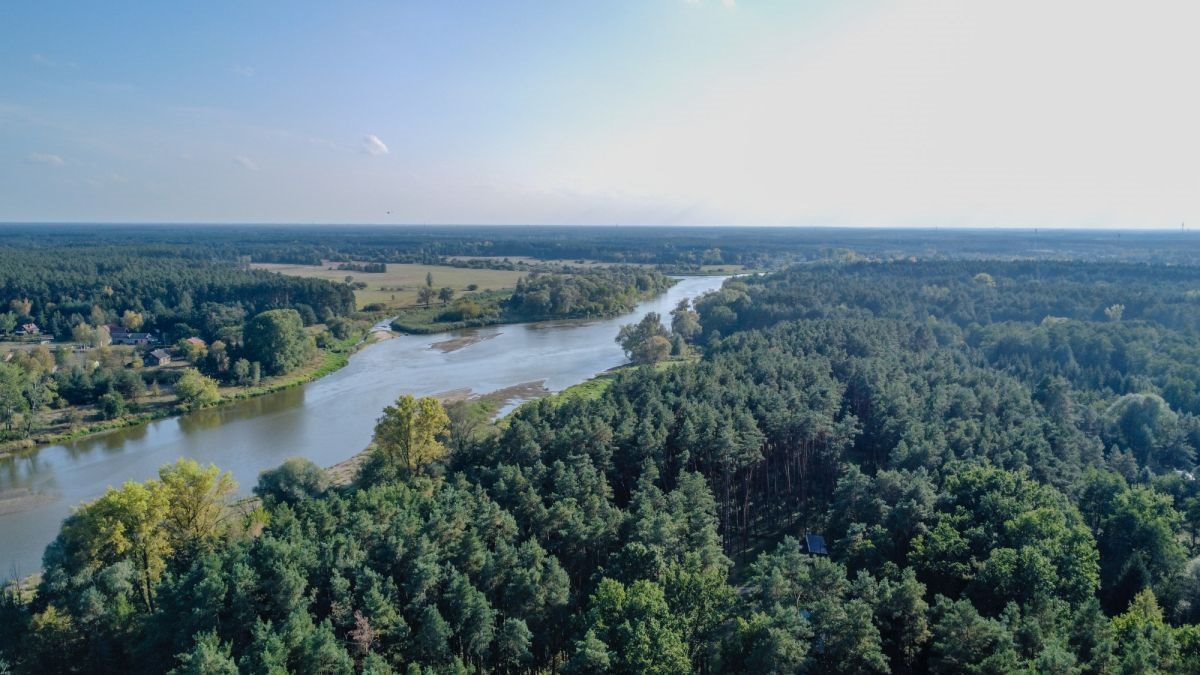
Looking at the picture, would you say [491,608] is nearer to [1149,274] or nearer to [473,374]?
[473,374]

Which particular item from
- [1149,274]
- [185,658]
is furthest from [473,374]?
[1149,274]

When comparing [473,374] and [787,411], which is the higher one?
[787,411]

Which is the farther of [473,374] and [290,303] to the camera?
[290,303]

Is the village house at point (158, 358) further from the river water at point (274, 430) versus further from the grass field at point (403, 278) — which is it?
the grass field at point (403, 278)

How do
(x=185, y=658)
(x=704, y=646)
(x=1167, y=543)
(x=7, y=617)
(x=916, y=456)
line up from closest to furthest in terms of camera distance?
(x=185, y=658)
(x=704, y=646)
(x=7, y=617)
(x=1167, y=543)
(x=916, y=456)

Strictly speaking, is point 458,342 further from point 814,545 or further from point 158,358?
point 814,545

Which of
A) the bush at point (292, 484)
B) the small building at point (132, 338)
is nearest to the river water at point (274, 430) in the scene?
the bush at point (292, 484)

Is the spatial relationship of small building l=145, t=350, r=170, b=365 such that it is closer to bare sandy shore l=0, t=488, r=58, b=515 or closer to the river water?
the river water

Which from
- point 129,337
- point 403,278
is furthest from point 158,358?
point 403,278
